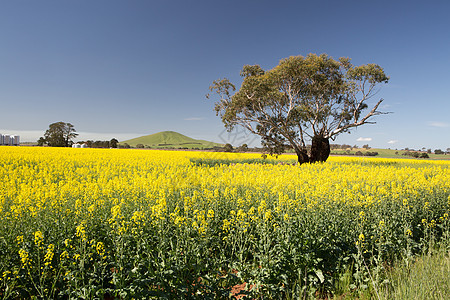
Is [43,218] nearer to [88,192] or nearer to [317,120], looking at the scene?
[88,192]

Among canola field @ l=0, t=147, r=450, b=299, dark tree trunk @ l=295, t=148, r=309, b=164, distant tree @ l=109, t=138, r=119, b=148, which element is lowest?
canola field @ l=0, t=147, r=450, b=299

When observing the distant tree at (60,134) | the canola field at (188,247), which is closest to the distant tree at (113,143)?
the distant tree at (60,134)

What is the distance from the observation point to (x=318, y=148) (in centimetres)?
2350

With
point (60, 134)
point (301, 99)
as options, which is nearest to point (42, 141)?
point (60, 134)

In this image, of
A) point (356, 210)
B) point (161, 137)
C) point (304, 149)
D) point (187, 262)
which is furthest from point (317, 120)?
point (161, 137)

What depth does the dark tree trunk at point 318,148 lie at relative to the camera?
23.4 m

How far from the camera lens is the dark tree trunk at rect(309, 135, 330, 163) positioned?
23391 mm

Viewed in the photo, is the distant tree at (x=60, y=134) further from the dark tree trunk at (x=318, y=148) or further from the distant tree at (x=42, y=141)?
the dark tree trunk at (x=318, y=148)

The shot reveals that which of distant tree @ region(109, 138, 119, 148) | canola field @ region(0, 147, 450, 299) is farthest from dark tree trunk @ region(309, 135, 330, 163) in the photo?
distant tree @ region(109, 138, 119, 148)

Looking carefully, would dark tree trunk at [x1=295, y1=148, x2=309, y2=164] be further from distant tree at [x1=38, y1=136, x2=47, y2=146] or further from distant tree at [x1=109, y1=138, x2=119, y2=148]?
distant tree at [x1=38, y1=136, x2=47, y2=146]

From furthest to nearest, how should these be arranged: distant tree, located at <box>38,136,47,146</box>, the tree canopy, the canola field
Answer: distant tree, located at <box>38,136,47,146</box> → the tree canopy → the canola field

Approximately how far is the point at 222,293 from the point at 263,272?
716mm

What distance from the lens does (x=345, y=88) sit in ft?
75.0

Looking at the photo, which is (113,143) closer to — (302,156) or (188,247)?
(302,156)
